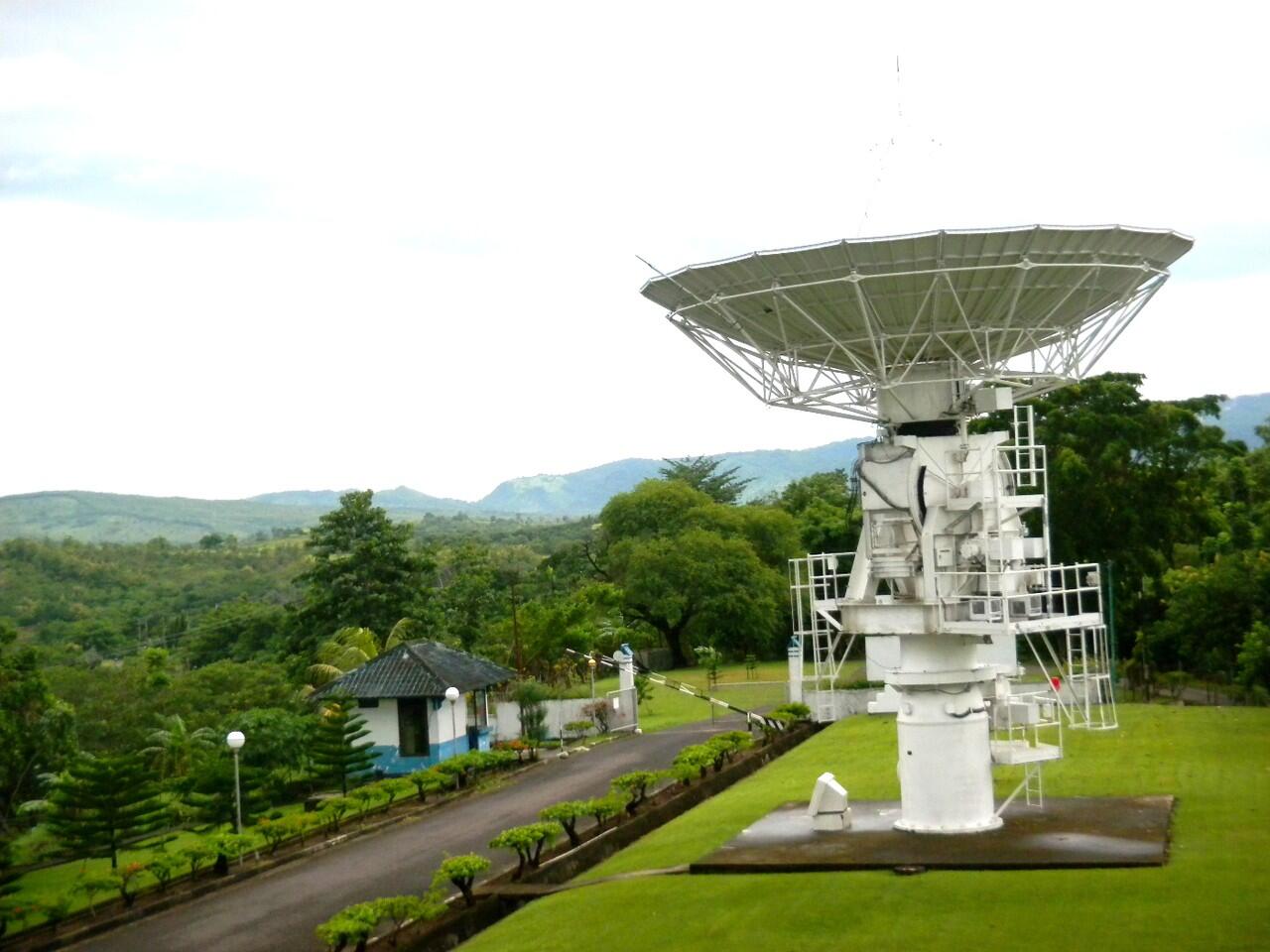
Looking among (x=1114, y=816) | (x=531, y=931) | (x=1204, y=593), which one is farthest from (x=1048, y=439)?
(x=531, y=931)

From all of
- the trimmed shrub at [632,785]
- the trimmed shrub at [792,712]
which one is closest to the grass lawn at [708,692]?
the trimmed shrub at [792,712]

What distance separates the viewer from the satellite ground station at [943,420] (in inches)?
700

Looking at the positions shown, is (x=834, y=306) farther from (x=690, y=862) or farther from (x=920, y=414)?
(x=690, y=862)

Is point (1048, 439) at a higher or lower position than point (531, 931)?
higher

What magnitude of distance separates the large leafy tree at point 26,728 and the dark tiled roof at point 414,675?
6275 millimetres

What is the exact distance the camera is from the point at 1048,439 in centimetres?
4322

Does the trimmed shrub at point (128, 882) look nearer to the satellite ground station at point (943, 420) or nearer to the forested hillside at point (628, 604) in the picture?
the forested hillside at point (628, 604)

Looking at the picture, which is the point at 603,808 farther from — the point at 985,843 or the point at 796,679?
the point at 796,679

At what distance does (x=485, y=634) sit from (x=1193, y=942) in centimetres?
3758

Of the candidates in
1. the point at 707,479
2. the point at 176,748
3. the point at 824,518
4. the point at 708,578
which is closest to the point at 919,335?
the point at 176,748

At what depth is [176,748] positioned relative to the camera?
102ft

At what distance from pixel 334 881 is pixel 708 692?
90.5 ft

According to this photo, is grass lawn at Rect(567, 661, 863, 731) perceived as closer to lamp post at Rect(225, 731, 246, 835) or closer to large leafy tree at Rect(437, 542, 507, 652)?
large leafy tree at Rect(437, 542, 507, 652)

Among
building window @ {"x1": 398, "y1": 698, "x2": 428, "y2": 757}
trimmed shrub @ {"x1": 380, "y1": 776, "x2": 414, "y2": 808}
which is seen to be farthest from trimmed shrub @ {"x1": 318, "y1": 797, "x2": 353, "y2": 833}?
building window @ {"x1": 398, "y1": 698, "x2": 428, "y2": 757}
